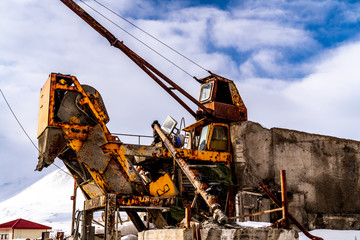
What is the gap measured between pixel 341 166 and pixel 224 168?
173 inches

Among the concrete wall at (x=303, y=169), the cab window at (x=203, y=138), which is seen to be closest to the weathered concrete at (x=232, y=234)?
the concrete wall at (x=303, y=169)

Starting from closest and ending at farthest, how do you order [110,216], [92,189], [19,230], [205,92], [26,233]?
[110,216]
[92,189]
[205,92]
[19,230]
[26,233]

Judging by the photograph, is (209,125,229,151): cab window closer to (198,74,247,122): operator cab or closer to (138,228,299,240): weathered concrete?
(198,74,247,122): operator cab

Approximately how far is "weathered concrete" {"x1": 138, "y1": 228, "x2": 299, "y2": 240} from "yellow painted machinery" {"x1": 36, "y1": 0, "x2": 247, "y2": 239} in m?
1.89

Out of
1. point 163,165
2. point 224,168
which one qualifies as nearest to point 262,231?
point 224,168

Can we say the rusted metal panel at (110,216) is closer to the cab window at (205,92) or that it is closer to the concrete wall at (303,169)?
the concrete wall at (303,169)

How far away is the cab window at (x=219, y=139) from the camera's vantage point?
49.0 ft

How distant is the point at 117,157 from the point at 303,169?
680 cm

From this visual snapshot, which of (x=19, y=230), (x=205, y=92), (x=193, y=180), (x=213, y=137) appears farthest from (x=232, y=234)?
(x=19, y=230)

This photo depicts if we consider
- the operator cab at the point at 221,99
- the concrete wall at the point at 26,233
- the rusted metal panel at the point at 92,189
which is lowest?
the concrete wall at the point at 26,233

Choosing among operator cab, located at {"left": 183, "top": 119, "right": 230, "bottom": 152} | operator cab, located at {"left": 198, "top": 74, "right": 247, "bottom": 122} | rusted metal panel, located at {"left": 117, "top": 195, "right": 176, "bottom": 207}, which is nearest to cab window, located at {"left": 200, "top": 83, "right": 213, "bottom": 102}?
operator cab, located at {"left": 198, "top": 74, "right": 247, "bottom": 122}

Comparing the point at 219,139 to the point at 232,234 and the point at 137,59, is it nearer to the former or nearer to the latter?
the point at 137,59

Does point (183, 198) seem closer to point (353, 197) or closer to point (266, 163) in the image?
point (266, 163)

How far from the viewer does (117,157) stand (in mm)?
11656
